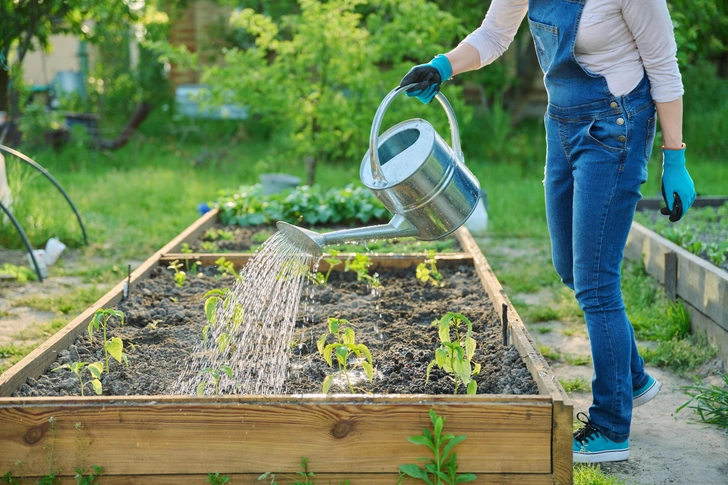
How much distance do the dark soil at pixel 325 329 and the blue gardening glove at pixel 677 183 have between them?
2.16 ft

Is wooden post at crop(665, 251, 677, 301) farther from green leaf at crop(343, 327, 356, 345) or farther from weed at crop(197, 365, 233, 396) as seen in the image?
weed at crop(197, 365, 233, 396)

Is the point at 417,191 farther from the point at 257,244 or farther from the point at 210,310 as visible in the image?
the point at 257,244

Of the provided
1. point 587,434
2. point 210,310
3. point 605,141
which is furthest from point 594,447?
point 210,310

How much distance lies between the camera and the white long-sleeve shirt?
2.05 m

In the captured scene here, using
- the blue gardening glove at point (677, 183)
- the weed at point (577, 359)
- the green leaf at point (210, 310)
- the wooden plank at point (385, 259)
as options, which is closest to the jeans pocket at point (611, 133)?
the blue gardening glove at point (677, 183)

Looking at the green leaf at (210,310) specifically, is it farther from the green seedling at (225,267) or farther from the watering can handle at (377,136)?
the green seedling at (225,267)

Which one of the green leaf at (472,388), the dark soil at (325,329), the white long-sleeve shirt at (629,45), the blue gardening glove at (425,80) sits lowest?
the dark soil at (325,329)

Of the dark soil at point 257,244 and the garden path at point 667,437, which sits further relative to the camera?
the dark soil at point 257,244

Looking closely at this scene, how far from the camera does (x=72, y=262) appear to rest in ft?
16.7

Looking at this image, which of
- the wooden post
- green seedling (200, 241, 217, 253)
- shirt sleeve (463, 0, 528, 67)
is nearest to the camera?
shirt sleeve (463, 0, 528, 67)

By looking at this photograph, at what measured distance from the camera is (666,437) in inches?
104

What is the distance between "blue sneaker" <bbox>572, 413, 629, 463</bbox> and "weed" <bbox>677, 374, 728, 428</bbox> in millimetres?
409

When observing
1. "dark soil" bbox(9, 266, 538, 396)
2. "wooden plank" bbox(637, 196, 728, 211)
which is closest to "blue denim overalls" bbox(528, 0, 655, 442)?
"dark soil" bbox(9, 266, 538, 396)

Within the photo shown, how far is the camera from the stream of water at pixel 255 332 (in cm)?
245
